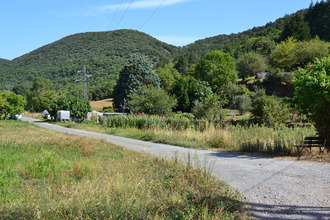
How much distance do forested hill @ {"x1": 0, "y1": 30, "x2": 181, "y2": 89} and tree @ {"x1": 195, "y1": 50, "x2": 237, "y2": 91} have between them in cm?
5518

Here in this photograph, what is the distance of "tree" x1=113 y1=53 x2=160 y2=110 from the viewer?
47438mm

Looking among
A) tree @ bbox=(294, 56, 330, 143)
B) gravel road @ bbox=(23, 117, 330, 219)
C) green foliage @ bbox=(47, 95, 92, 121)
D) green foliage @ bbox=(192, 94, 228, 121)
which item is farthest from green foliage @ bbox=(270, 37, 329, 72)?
gravel road @ bbox=(23, 117, 330, 219)

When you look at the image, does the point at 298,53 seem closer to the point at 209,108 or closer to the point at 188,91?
the point at 188,91

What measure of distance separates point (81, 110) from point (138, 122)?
1346 centimetres

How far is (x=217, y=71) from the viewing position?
6253cm

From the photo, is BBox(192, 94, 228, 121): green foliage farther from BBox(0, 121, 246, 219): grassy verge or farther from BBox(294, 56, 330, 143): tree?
BBox(0, 121, 246, 219): grassy verge

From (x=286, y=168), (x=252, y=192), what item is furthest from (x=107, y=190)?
(x=286, y=168)

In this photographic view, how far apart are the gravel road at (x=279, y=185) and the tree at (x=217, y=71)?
53603mm

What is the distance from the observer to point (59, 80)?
119 m

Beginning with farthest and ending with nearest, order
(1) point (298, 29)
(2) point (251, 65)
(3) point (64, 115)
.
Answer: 1. (1) point (298, 29)
2. (2) point (251, 65)
3. (3) point (64, 115)

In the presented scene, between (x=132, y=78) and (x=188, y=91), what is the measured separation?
17509mm

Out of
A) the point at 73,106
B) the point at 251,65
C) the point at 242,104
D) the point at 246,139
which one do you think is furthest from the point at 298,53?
the point at 246,139

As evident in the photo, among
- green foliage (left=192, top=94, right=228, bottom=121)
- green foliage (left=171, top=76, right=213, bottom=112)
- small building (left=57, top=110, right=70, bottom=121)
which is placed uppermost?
green foliage (left=171, top=76, right=213, bottom=112)

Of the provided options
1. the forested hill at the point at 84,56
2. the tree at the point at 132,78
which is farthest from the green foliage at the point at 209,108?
the forested hill at the point at 84,56
